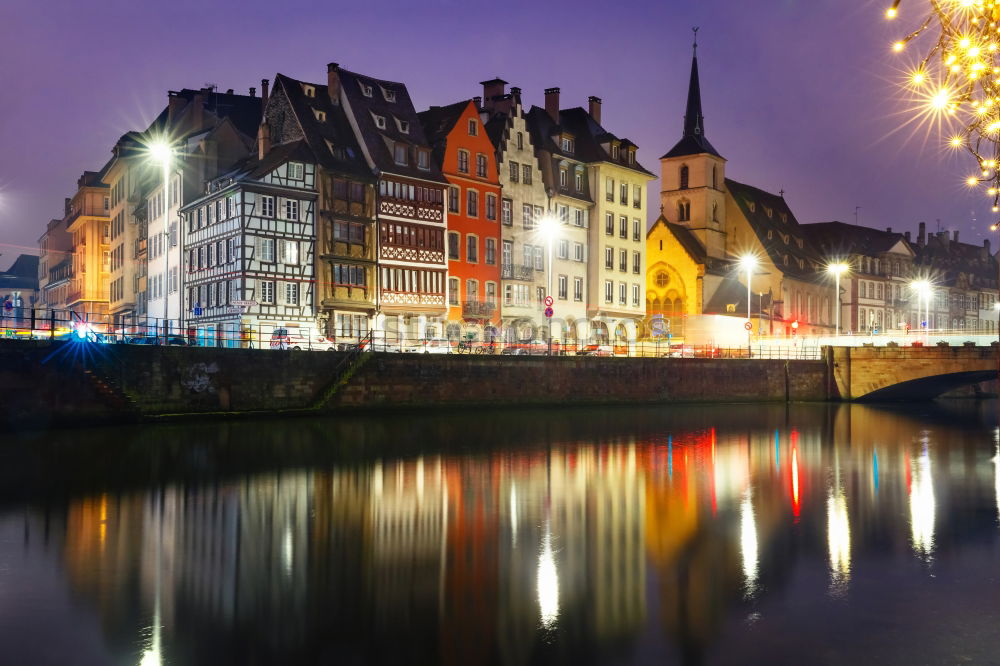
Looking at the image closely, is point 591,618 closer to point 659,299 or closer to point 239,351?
point 239,351

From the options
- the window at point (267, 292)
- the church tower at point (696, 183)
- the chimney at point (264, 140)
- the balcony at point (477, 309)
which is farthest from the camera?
the church tower at point (696, 183)

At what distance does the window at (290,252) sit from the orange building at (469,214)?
13.0 metres

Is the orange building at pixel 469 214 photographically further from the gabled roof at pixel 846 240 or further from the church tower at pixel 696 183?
the gabled roof at pixel 846 240

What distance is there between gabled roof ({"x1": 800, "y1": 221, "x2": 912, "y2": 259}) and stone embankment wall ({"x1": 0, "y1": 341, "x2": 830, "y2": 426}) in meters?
67.1

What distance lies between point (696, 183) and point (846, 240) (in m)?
31.8

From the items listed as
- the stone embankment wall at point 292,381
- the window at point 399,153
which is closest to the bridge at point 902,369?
the stone embankment wall at point 292,381

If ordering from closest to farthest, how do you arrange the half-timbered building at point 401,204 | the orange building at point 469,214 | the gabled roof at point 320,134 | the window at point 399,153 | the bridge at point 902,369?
the gabled roof at point 320,134
the half-timbered building at point 401,204
the window at point 399,153
the bridge at point 902,369
the orange building at point 469,214

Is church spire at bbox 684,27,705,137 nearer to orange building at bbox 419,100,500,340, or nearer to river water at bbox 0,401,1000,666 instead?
orange building at bbox 419,100,500,340

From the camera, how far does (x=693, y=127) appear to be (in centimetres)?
11288

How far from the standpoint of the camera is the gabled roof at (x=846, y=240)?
130500 mm

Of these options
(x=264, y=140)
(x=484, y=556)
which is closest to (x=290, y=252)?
(x=264, y=140)

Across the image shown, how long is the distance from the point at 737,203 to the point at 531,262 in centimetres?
4228

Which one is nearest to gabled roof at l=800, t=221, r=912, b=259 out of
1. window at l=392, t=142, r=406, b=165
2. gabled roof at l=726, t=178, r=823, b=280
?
gabled roof at l=726, t=178, r=823, b=280

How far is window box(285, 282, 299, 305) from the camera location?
61969 millimetres
